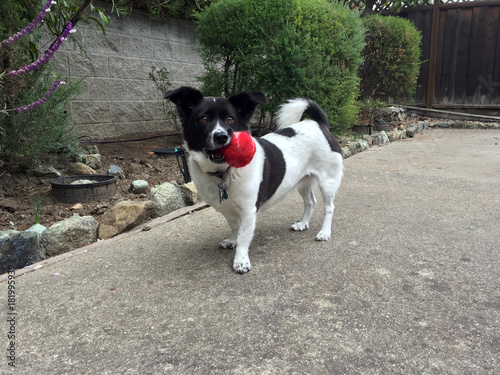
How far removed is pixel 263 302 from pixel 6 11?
3.33m

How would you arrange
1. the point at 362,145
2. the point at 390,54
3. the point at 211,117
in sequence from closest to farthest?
the point at 211,117, the point at 362,145, the point at 390,54

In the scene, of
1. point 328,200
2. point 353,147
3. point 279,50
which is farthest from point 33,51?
point 353,147

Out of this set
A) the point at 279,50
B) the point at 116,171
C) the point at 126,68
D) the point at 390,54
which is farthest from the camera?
the point at 390,54

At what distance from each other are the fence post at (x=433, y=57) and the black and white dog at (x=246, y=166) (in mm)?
9553

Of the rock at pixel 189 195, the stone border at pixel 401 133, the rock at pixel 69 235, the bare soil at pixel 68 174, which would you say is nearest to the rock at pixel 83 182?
the bare soil at pixel 68 174

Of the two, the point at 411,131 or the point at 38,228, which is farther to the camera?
the point at 411,131

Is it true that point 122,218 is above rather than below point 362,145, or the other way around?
above

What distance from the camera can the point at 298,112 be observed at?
3.20m

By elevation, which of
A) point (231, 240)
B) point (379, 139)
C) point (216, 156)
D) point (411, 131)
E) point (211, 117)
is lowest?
point (411, 131)

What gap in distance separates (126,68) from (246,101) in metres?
4.16

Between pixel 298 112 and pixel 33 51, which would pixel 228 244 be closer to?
pixel 298 112

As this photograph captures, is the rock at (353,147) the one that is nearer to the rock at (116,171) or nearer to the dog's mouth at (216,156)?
the rock at (116,171)

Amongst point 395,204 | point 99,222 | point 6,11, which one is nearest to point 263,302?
point 99,222

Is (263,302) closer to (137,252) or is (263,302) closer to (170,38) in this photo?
(137,252)
